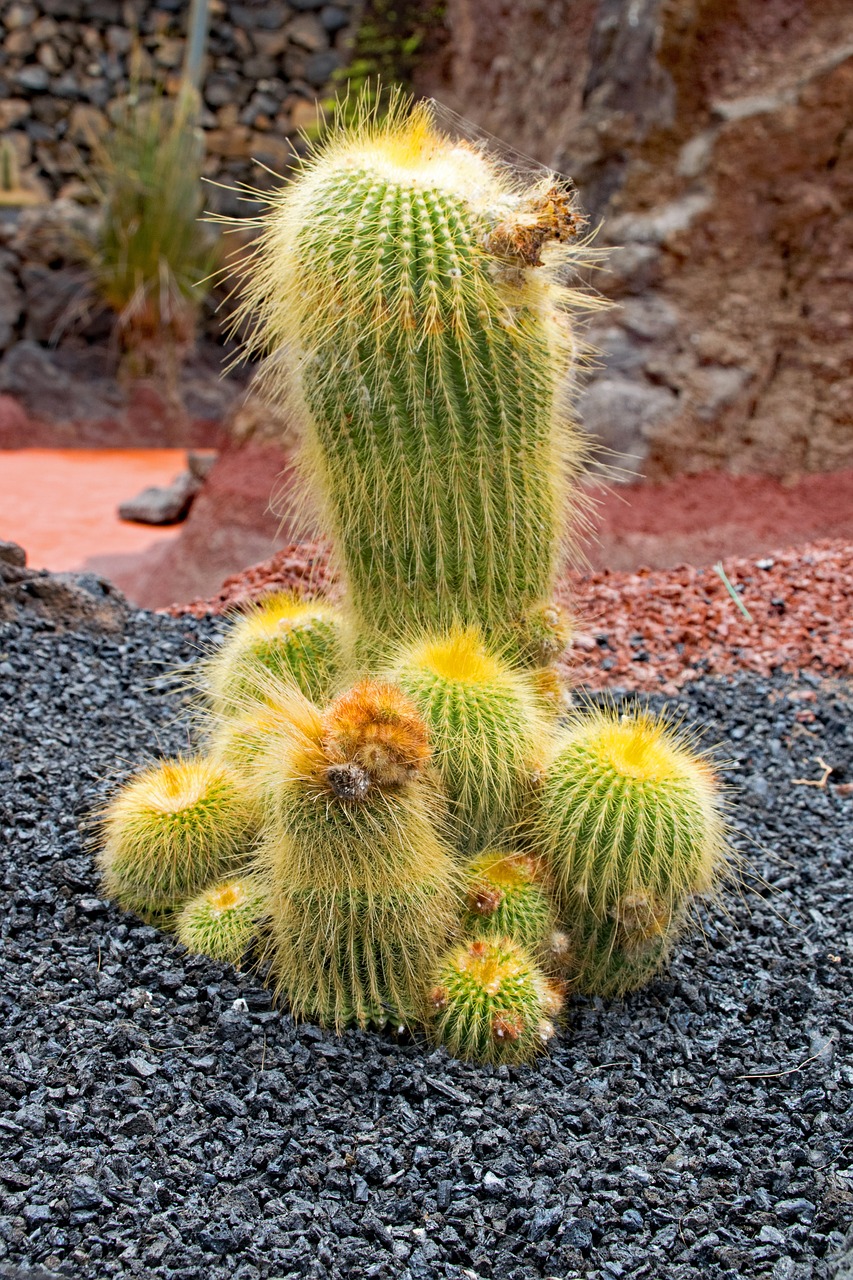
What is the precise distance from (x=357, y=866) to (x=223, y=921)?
50cm

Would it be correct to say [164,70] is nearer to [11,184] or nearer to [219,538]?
[11,184]

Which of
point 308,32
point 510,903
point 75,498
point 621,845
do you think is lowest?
point 75,498

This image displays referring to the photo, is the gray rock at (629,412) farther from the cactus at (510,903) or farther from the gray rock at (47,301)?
the gray rock at (47,301)

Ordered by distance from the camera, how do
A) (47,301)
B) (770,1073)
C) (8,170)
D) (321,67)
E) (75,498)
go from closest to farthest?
(770,1073)
(75,498)
(47,301)
(8,170)
(321,67)

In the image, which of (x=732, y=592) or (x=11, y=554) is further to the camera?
(x=732, y=592)

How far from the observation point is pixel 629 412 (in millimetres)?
6965

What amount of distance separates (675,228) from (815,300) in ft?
3.19

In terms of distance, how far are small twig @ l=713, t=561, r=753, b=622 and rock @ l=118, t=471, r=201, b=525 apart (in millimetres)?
4607

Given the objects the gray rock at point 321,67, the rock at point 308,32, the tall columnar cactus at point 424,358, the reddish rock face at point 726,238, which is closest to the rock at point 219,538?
the reddish rock face at point 726,238

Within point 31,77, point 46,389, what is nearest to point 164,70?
point 31,77

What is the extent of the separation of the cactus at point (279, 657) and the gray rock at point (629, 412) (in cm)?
386

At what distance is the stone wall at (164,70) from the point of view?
14.2 m

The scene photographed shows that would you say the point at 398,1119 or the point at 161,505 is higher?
the point at 398,1119

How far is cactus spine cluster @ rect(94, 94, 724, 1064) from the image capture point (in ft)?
8.61
